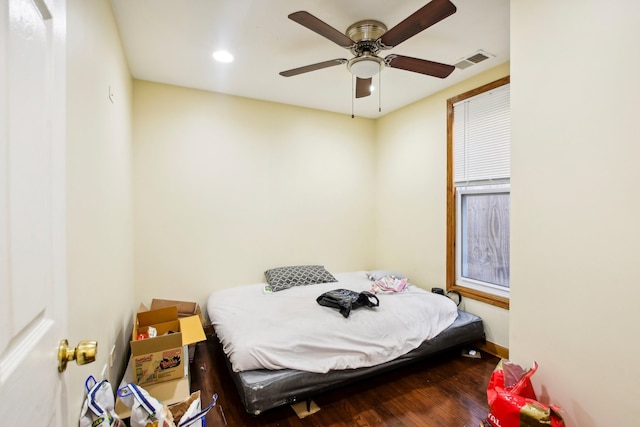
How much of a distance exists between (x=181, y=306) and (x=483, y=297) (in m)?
3.06

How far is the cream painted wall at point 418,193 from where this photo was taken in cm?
317

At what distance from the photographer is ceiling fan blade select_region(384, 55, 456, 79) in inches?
87.1

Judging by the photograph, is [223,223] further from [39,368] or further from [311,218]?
[39,368]

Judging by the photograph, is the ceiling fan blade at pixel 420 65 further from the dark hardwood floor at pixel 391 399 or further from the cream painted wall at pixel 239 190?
the dark hardwood floor at pixel 391 399

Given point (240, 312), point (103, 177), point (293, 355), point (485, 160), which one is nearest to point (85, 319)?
point (103, 177)

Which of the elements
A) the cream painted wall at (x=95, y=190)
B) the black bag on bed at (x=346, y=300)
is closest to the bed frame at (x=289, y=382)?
the black bag on bed at (x=346, y=300)

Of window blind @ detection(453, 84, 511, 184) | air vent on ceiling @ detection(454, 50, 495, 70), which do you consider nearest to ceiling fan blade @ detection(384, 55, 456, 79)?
air vent on ceiling @ detection(454, 50, 495, 70)

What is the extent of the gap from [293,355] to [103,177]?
5.44 ft

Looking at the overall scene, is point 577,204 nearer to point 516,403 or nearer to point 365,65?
point 516,403

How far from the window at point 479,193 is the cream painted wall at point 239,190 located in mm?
1347

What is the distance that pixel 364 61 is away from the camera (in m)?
2.22

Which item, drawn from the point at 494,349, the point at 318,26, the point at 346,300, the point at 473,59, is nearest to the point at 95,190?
the point at 318,26

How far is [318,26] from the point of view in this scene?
1.79 meters

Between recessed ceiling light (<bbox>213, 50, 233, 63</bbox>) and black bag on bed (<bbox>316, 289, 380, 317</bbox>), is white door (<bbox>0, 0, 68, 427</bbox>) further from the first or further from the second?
black bag on bed (<bbox>316, 289, 380, 317</bbox>)
